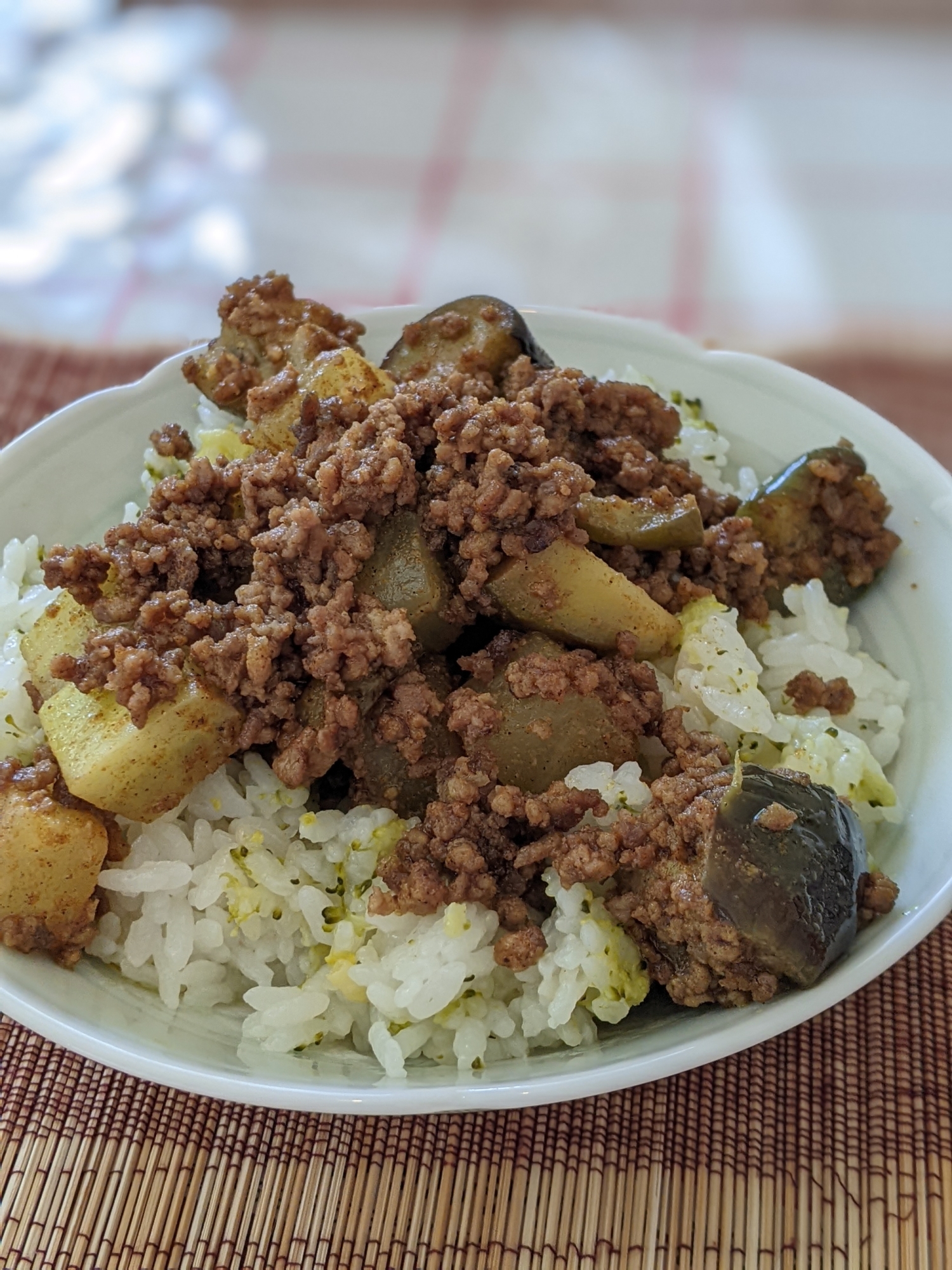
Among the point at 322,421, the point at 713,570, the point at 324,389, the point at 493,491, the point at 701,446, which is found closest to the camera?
the point at 493,491

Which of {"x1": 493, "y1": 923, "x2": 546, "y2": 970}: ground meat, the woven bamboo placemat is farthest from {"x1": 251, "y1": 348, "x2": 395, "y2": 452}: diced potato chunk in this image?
the woven bamboo placemat

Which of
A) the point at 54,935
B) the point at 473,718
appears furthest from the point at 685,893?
the point at 54,935

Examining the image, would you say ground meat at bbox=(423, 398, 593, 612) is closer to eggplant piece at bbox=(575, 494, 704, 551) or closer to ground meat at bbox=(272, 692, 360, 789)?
eggplant piece at bbox=(575, 494, 704, 551)

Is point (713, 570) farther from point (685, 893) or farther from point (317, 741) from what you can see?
point (317, 741)

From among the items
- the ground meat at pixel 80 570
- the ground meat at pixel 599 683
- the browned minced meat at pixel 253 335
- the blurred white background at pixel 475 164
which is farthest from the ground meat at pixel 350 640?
the blurred white background at pixel 475 164

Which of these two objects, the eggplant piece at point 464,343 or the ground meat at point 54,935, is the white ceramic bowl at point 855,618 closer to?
the ground meat at point 54,935

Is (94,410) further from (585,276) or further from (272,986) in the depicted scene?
(585,276)
